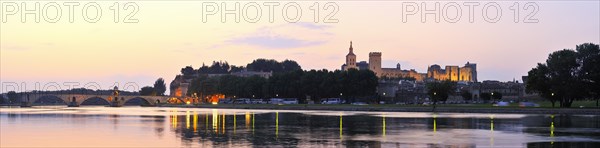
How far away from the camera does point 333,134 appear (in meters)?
41.0

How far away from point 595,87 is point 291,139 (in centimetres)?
6420

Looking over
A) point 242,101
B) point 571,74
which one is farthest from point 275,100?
point 571,74

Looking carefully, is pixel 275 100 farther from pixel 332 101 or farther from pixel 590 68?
pixel 590 68

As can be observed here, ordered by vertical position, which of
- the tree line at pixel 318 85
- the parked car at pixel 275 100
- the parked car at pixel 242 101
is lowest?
the parked car at pixel 242 101

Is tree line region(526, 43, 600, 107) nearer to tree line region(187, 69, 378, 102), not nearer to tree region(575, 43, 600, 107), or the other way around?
tree region(575, 43, 600, 107)

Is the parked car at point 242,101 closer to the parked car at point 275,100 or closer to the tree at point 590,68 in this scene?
the parked car at point 275,100

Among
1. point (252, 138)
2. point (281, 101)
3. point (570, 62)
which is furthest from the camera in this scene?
point (281, 101)

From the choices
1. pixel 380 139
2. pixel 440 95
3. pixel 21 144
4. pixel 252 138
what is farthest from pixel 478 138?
pixel 440 95

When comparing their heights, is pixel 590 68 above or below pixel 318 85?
above

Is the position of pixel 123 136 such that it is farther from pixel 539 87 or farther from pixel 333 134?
pixel 539 87

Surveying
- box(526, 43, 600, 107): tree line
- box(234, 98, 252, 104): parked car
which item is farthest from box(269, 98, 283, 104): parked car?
box(526, 43, 600, 107): tree line

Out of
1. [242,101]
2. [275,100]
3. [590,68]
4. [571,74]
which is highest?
[590,68]

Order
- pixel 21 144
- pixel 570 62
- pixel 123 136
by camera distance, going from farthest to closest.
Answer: pixel 570 62 < pixel 123 136 < pixel 21 144

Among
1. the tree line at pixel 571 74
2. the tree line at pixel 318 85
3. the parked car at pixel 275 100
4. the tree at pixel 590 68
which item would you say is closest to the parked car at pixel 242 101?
the tree line at pixel 318 85
